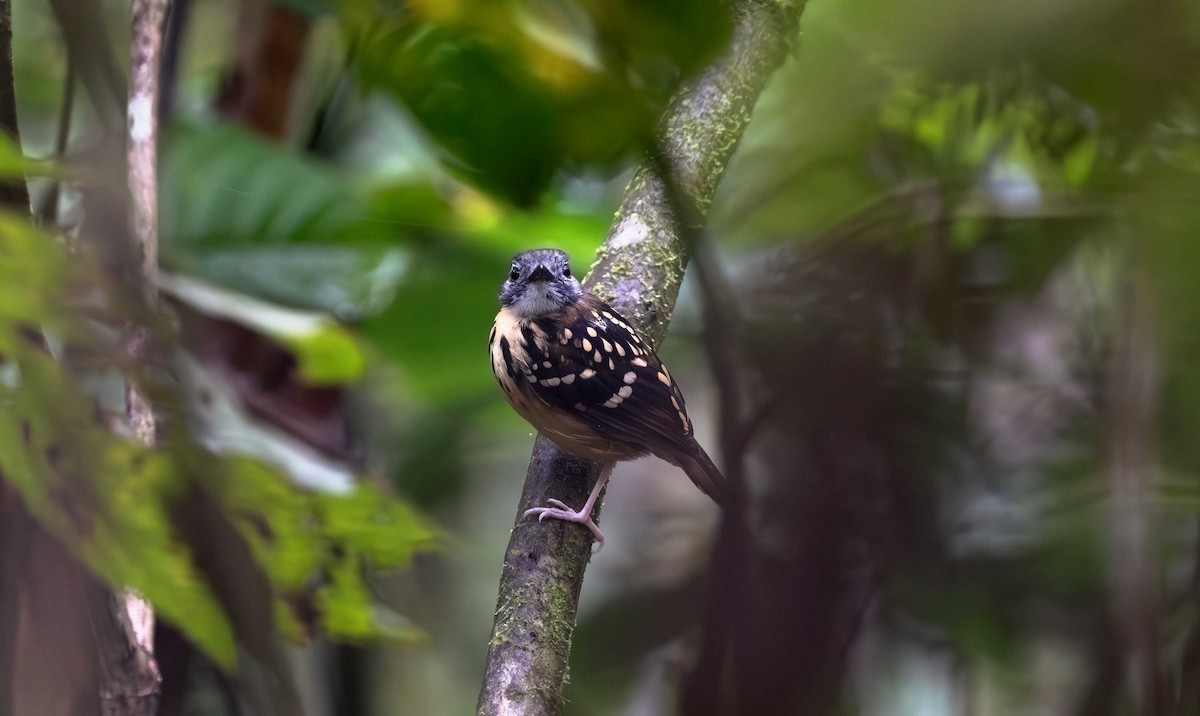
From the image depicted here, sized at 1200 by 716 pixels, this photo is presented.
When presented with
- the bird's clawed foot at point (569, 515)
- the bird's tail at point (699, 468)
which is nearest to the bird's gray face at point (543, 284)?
the bird's tail at point (699, 468)

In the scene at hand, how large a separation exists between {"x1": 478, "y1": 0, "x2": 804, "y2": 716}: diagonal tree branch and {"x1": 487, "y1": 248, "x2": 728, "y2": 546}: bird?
0.07 meters

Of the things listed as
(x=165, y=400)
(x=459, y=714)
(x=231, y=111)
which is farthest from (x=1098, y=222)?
(x=459, y=714)

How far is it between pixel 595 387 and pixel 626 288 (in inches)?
10.5

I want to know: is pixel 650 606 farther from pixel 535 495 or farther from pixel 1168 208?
pixel 1168 208

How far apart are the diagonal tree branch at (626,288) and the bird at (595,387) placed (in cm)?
7

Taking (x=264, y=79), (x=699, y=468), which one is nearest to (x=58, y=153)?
(x=699, y=468)

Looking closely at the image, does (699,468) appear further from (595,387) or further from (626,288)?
(626,288)

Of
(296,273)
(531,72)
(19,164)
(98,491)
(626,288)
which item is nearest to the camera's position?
(531,72)

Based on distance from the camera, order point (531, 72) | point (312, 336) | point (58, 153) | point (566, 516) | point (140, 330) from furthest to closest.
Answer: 1. point (566, 516)
2. point (312, 336)
3. point (58, 153)
4. point (140, 330)
5. point (531, 72)

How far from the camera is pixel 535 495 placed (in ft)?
7.27

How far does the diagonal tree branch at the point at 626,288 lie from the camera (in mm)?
732

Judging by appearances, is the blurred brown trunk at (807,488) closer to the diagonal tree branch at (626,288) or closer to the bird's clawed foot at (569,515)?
the diagonal tree branch at (626,288)

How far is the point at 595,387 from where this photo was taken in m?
2.34

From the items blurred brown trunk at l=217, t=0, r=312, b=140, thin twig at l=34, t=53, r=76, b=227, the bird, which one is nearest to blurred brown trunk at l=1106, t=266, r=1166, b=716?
the bird
